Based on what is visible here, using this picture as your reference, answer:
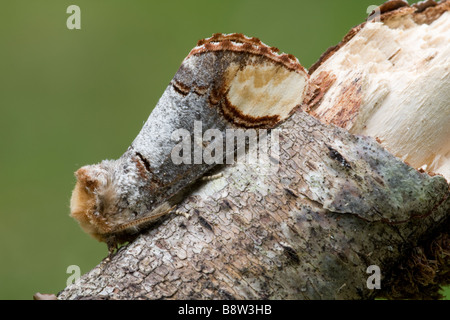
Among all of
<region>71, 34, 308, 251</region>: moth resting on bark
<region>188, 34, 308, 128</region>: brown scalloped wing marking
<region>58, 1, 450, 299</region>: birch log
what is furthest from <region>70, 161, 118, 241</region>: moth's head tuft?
<region>188, 34, 308, 128</region>: brown scalloped wing marking

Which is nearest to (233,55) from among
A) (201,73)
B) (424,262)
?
(201,73)

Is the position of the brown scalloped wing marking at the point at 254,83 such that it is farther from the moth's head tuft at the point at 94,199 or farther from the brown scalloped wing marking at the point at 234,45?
the moth's head tuft at the point at 94,199

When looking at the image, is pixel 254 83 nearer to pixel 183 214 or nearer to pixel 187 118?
pixel 187 118

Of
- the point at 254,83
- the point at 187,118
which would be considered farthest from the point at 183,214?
the point at 254,83

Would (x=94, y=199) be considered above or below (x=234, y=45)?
below

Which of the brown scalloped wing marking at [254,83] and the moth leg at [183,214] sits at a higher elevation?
Result: the brown scalloped wing marking at [254,83]

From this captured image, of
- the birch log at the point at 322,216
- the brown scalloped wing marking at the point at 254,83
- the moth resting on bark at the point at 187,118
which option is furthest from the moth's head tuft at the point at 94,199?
the brown scalloped wing marking at the point at 254,83
